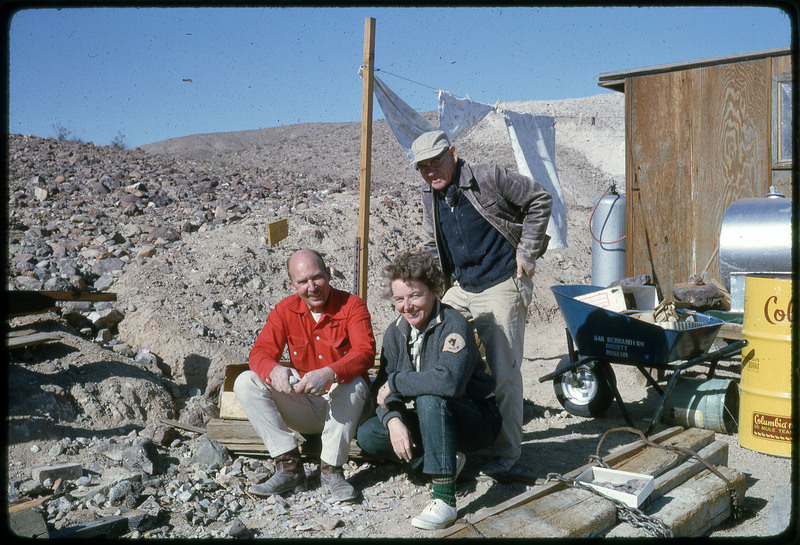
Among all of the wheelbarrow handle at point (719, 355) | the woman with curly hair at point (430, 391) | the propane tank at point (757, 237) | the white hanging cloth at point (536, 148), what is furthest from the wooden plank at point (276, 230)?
the white hanging cloth at point (536, 148)

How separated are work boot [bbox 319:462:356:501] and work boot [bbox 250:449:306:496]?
0.43 ft

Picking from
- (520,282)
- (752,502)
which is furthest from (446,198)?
(752,502)

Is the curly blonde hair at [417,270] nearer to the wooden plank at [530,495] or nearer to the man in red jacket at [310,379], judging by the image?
the man in red jacket at [310,379]

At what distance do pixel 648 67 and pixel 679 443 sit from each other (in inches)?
189

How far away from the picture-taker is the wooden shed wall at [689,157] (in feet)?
22.5

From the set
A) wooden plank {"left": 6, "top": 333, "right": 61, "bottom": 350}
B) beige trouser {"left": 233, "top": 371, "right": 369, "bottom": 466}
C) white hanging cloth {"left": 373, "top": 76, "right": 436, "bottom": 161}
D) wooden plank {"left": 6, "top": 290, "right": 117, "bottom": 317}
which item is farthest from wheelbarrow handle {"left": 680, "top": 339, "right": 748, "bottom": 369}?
wooden plank {"left": 6, "top": 333, "right": 61, "bottom": 350}

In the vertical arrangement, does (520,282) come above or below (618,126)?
below

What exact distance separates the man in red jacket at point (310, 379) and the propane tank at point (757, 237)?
3.97m

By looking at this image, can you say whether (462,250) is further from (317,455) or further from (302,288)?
(317,455)

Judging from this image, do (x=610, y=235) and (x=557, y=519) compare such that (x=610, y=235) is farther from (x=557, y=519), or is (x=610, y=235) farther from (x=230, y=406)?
(x=557, y=519)

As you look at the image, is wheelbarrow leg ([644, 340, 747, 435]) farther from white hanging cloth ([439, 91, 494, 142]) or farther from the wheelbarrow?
white hanging cloth ([439, 91, 494, 142])

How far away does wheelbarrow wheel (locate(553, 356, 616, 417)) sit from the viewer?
5.22 meters

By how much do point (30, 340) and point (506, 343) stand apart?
11.0 feet

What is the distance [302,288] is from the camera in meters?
3.71
